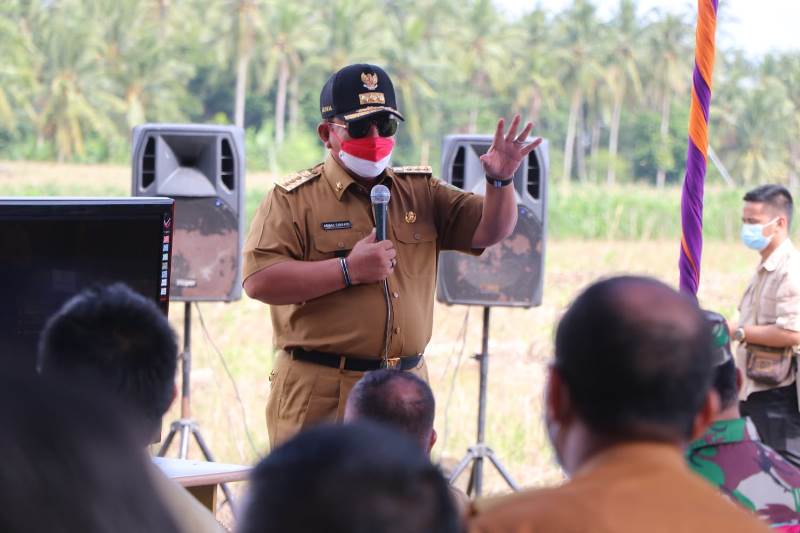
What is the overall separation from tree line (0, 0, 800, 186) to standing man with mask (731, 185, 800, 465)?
28559mm

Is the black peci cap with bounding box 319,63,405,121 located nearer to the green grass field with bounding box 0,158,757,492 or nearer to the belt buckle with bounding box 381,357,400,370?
the belt buckle with bounding box 381,357,400,370

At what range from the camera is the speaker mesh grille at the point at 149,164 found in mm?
5094

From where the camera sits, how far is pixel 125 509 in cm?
92

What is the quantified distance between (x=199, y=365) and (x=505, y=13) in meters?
45.6

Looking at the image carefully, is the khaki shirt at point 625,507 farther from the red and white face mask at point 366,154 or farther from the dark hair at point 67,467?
the red and white face mask at point 366,154

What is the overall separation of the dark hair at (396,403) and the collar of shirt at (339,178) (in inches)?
51.1

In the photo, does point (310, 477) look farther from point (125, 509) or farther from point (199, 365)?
point (199, 365)

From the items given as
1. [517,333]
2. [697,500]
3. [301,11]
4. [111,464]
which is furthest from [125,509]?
[301,11]

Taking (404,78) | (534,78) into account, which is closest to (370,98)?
(404,78)

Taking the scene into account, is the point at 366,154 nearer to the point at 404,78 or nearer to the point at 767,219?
the point at 767,219

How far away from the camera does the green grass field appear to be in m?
7.69

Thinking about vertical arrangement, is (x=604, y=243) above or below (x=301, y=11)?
below

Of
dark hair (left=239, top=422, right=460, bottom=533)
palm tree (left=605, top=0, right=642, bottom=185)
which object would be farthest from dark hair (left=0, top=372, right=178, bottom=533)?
palm tree (left=605, top=0, right=642, bottom=185)

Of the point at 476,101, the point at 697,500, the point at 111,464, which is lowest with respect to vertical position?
the point at 697,500
